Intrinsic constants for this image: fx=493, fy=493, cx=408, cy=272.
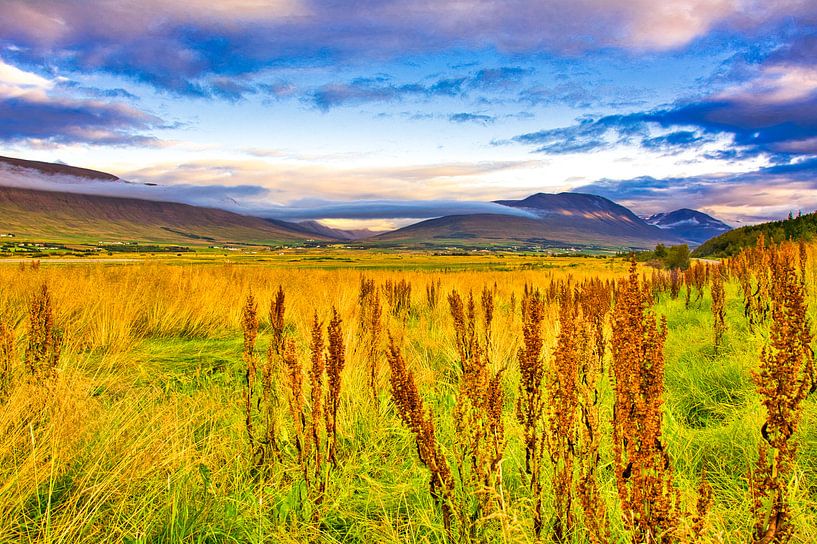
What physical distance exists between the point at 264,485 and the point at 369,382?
1.80 m

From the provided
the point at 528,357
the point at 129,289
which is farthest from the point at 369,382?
the point at 129,289

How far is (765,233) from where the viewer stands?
2712cm

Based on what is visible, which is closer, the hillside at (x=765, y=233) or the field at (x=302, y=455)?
the field at (x=302, y=455)

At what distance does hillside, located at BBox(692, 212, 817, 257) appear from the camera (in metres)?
22.9

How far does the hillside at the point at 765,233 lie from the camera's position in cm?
2291

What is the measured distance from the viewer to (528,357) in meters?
2.31

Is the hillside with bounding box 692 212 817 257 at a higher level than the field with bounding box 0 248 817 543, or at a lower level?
higher

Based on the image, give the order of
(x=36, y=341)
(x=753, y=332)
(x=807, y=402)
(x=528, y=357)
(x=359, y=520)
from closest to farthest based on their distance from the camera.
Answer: (x=528, y=357) → (x=359, y=520) → (x=807, y=402) → (x=36, y=341) → (x=753, y=332)

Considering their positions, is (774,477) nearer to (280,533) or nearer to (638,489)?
(638,489)

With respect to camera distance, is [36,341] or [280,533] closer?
[280,533]

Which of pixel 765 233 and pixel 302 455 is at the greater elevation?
pixel 765 233

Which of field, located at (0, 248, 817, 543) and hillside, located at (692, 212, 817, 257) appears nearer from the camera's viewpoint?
field, located at (0, 248, 817, 543)

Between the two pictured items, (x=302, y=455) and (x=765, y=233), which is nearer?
(x=302, y=455)

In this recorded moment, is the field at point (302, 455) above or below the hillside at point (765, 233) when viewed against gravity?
below
